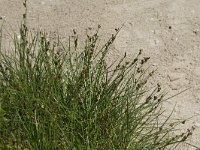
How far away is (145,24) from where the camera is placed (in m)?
4.62

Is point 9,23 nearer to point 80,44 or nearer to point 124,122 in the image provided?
point 80,44

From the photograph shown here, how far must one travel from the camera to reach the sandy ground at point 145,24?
13.7 feet

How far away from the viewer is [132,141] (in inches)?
119

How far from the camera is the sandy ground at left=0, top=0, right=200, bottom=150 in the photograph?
164 inches

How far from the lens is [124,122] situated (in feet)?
9.98

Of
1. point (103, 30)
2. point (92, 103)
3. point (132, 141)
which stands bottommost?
point (132, 141)

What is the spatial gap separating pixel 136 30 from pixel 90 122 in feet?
6.08

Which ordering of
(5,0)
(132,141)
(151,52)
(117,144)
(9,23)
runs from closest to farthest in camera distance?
(117,144), (132,141), (151,52), (9,23), (5,0)

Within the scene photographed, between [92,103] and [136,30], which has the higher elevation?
[136,30]

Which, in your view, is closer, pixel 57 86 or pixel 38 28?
pixel 57 86

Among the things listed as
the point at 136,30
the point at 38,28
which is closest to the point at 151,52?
the point at 136,30

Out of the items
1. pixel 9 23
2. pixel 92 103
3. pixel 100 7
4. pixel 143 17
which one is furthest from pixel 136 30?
pixel 92 103

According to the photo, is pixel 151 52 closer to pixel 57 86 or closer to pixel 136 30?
pixel 136 30

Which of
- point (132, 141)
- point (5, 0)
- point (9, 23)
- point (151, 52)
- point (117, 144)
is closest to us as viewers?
point (117, 144)
